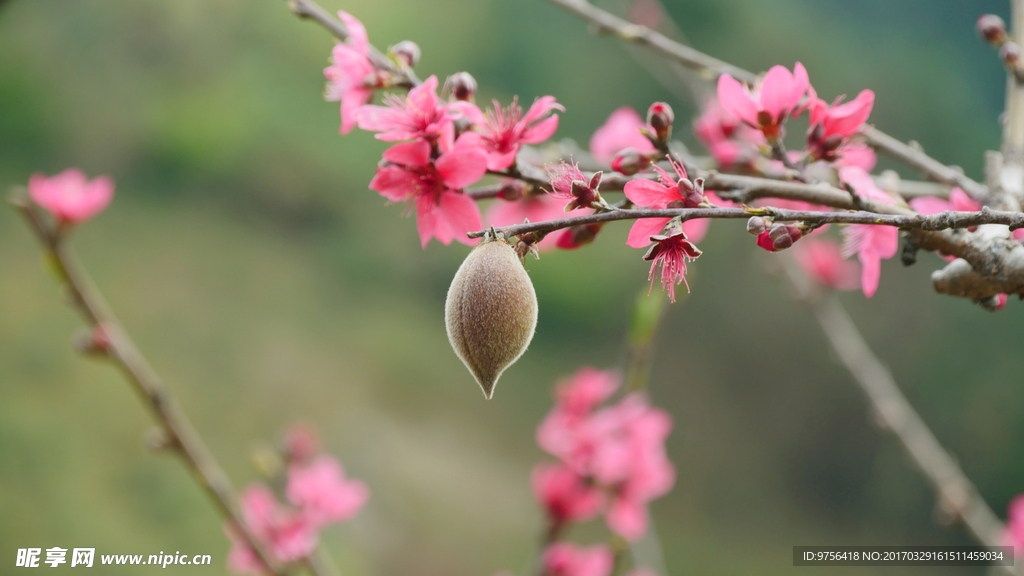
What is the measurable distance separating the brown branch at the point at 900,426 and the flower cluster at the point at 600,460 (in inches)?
8.8

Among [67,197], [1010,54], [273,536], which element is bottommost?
[273,536]

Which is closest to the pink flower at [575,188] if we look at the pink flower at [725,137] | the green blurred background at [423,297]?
the pink flower at [725,137]

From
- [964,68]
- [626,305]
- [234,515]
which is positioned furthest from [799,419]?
[234,515]

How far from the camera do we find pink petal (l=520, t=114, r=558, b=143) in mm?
283

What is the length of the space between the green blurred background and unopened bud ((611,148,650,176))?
113cm

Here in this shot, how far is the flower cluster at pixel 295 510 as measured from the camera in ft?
1.73

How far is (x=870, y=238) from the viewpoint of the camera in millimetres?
304

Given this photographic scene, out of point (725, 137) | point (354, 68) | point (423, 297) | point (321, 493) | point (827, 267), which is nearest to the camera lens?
point (354, 68)

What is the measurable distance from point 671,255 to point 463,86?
130 millimetres

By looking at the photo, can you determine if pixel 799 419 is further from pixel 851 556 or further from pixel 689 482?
pixel 851 556

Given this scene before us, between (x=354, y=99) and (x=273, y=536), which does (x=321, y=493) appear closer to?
(x=273, y=536)

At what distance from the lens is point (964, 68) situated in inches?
57.3

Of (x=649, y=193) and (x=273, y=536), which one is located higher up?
(x=649, y=193)

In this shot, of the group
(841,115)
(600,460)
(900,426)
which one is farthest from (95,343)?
(900,426)
